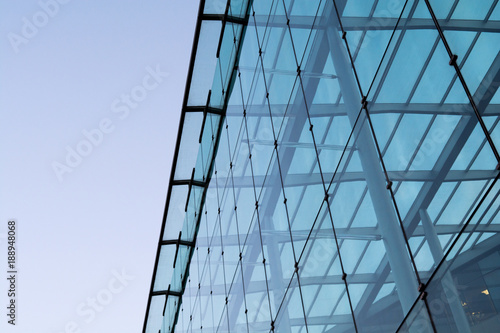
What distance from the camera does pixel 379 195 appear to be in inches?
249

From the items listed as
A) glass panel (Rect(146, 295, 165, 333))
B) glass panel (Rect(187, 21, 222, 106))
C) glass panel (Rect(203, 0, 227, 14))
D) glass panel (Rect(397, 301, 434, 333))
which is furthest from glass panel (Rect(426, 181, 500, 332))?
glass panel (Rect(146, 295, 165, 333))

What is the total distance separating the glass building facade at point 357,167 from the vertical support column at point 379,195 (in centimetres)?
2

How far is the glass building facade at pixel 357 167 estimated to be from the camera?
4.75 metres

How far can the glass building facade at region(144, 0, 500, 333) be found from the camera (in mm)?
4746

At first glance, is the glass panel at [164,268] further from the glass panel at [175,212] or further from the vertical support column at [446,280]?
the vertical support column at [446,280]

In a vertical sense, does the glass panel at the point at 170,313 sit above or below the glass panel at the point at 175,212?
below

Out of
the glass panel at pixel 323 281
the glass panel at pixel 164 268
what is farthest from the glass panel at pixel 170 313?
the glass panel at pixel 323 281

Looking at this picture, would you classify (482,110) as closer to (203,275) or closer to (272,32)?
(272,32)

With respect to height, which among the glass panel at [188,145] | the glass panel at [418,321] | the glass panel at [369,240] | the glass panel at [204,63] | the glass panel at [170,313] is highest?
the glass panel at [204,63]

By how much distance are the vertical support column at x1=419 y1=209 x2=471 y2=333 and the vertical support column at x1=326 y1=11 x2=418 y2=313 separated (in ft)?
1.29

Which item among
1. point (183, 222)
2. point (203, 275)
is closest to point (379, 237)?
point (203, 275)

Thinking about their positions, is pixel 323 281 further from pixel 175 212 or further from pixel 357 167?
pixel 175 212

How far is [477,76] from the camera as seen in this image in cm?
478

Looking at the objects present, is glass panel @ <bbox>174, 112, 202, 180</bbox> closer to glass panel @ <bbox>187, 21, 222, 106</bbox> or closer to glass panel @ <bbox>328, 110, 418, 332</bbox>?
glass panel @ <bbox>187, 21, 222, 106</bbox>
